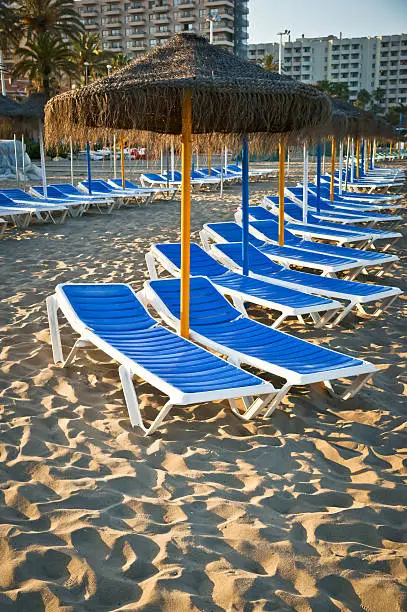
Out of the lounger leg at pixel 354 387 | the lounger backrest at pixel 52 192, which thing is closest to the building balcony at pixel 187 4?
the lounger backrest at pixel 52 192

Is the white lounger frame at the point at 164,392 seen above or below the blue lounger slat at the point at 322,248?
below

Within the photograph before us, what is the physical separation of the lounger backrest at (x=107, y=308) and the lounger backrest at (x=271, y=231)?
12.1 feet

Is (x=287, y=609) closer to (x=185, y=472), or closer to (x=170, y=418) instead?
(x=185, y=472)

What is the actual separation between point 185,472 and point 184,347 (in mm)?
1202

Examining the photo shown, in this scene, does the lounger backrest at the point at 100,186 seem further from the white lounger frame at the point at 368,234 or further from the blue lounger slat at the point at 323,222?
the white lounger frame at the point at 368,234

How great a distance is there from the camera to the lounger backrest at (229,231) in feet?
26.0

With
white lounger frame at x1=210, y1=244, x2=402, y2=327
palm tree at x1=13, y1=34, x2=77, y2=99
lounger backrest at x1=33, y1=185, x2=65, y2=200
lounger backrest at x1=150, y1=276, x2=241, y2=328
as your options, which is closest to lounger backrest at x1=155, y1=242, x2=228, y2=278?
white lounger frame at x1=210, y1=244, x2=402, y2=327

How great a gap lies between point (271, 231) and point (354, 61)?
10635 cm

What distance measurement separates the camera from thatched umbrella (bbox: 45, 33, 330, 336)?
389 cm

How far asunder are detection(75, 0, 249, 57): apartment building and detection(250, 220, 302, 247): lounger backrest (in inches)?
2900

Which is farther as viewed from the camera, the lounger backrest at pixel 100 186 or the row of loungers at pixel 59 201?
the lounger backrest at pixel 100 186

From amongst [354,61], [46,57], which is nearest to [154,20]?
[354,61]

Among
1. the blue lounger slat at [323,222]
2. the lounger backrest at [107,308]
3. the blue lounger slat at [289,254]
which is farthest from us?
the blue lounger slat at [323,222]

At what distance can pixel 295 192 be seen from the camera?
1330 cm
